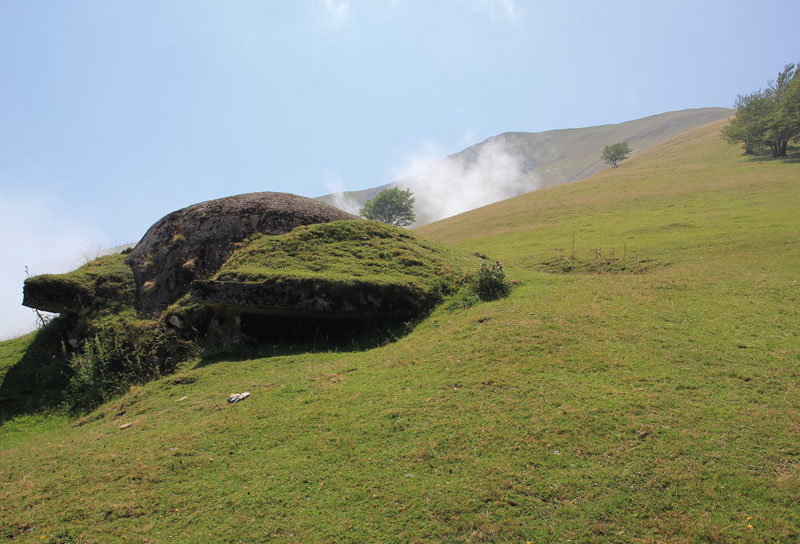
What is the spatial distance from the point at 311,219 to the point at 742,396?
13632 millimetres

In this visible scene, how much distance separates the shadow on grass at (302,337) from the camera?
1220 centimetres

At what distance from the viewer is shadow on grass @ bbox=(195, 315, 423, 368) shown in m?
12.2

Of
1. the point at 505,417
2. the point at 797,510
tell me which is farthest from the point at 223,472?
the point at 797,510

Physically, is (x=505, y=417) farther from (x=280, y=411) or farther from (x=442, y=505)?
(x=280, y=411)

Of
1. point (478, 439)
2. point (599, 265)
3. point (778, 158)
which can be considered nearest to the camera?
point (478, 439)

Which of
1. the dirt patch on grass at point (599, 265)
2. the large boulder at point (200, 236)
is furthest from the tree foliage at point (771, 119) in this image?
the large boulder at point (200, 236)

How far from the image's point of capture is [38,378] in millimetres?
13273

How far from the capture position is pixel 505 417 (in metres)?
7.12

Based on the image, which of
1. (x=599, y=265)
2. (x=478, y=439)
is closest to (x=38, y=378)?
(x=478, y=439)

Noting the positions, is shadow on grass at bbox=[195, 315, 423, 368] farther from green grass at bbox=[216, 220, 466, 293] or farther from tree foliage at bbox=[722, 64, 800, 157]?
tree foliage at bbox=[722, 64, 800, 157]

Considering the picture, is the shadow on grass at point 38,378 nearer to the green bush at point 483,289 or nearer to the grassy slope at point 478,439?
the grassy slope at point 478,439

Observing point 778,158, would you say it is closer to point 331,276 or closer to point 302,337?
point 331,276

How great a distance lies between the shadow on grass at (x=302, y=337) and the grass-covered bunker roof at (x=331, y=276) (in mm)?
499

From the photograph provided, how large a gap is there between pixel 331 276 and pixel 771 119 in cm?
5731
